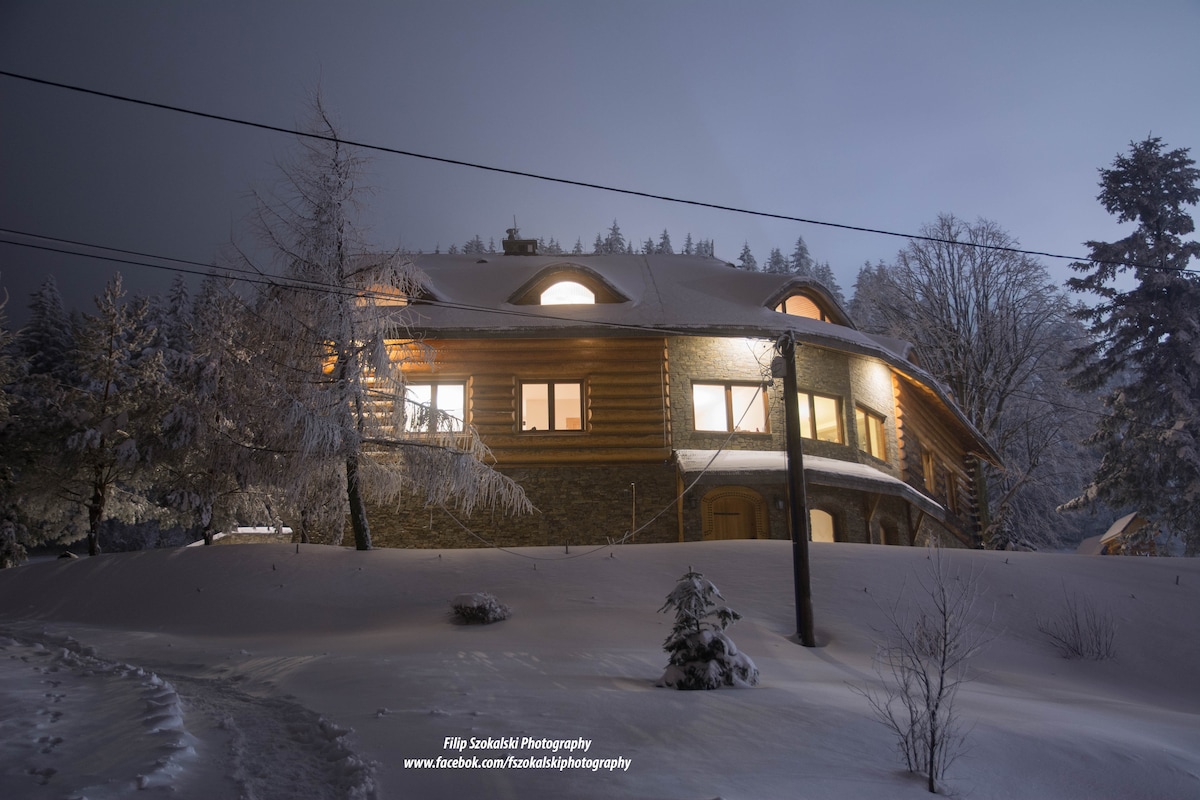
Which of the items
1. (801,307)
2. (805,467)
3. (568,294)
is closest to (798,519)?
(805,467)

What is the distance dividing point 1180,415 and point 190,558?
27061mm

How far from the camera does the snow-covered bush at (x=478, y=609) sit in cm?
1202

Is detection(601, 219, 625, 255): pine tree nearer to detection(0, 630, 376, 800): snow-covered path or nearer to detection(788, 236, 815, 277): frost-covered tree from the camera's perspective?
detection(788, 236, 815, 277): frost-covered tree

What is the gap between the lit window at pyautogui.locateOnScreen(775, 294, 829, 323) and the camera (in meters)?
23.9

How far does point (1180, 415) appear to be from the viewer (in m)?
22.5

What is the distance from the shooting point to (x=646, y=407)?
21.1 meters

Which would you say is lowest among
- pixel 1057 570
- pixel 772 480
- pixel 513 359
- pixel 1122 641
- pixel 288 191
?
pixel 1122 641

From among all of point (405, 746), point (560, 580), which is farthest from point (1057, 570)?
point (405, 746)

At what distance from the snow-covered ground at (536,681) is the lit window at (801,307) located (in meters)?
10.0

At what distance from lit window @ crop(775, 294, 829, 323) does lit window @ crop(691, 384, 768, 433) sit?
348cm

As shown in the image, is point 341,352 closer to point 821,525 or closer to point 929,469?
point 821,525

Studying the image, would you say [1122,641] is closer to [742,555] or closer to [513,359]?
[742,555]

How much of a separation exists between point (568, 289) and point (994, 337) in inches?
730

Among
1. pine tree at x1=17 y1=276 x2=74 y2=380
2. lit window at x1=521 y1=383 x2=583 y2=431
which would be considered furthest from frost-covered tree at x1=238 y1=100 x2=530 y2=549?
pine tree at x1=17 y1=276 x2=74 y2=380
